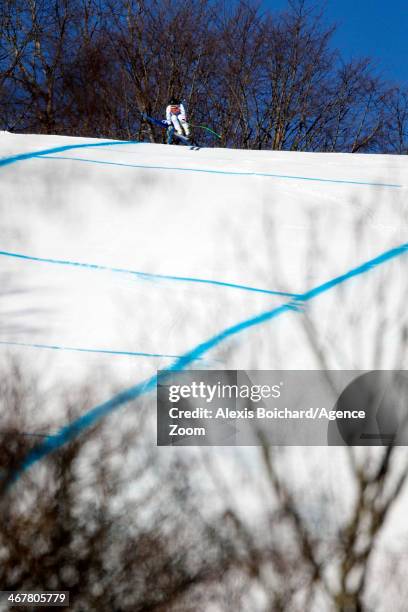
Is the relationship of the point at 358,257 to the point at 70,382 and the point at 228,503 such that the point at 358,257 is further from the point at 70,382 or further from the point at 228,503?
the point at 70,382

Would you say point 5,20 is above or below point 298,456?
above

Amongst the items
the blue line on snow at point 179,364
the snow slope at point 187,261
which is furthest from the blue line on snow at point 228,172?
the blue line on snow at point 179,364

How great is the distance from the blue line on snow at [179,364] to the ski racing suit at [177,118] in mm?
3671

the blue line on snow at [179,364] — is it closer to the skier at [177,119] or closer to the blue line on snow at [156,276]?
the blue line on snow at [156,276]

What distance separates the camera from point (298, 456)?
249cm

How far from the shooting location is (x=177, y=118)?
5.38 meters

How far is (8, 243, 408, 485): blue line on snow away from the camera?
8.16 ft

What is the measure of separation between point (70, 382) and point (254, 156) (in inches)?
84.4

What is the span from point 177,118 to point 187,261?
3470 millimetres

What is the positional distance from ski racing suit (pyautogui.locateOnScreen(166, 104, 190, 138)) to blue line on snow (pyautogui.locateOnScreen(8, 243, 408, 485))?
367cm

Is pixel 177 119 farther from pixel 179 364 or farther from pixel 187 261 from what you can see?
pixel 179 364

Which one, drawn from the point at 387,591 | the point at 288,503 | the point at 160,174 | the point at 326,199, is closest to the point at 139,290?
the point at 160,174

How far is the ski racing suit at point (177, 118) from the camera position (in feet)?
17.5

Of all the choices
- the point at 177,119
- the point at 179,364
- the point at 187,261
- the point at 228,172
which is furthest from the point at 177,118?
the point at 179,364
